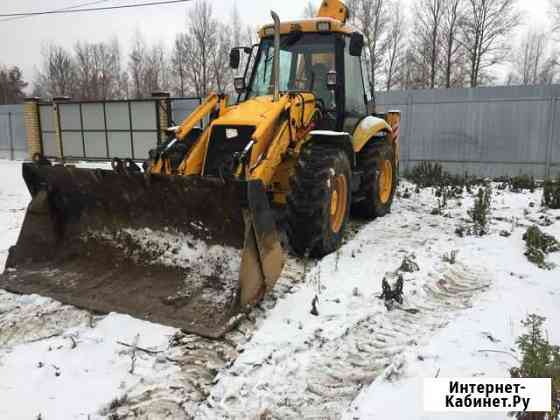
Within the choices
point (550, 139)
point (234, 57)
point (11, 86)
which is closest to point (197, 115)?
point (234, 57)

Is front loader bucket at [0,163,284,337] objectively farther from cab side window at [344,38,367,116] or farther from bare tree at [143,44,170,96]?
bare tree at [143,44,170,96]

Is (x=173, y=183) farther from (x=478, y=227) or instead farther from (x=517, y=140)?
(x=517, y=140)

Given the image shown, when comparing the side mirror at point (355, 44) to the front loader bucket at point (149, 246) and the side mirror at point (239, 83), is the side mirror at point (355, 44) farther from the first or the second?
the front loader bucket at point (149, 246)

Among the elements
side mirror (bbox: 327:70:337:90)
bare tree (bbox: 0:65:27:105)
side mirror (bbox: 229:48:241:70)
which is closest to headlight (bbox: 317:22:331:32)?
side mirror (bbox: 327:70:337:90)

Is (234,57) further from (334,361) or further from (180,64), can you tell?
(180,64)

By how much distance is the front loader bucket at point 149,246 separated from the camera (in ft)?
12.8

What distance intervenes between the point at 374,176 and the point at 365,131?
643 millimetres

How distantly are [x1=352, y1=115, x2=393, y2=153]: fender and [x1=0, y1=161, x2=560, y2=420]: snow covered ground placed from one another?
1721 mm

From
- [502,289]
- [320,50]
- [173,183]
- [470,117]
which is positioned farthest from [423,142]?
[173,183]

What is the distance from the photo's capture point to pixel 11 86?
4831 cm

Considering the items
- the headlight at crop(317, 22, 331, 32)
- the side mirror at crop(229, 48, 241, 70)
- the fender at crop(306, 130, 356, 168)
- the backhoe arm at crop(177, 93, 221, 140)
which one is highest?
the headlight at crop(317, 22, 331, 32)

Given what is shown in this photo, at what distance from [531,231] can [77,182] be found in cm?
525

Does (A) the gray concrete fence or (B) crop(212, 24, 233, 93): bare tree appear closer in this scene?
(A) the gray concrete fence

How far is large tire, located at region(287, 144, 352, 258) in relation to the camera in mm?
4793
